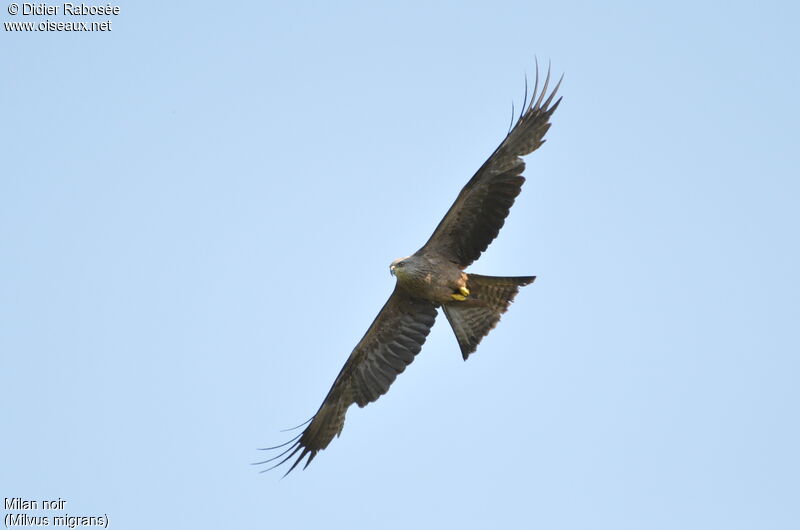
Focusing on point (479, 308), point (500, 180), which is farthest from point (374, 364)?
point (500, 180)

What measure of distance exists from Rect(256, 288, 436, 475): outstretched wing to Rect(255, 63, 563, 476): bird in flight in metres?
0.01

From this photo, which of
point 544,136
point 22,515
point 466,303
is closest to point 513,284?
point 466,303

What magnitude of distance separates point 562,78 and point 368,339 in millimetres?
4049

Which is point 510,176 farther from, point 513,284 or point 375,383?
point 375,383

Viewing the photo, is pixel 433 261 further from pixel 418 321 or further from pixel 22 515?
pixel 22 515

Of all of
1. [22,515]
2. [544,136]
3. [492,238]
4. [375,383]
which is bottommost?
[22,515]

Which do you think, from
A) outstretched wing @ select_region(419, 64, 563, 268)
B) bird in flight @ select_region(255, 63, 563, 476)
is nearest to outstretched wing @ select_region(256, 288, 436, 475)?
bird in flight @ select_region(255, 63, 563, 476)

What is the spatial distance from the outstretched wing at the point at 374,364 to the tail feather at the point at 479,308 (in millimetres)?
401

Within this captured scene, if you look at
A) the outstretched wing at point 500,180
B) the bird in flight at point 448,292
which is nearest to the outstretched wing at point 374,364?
the bird in flight at point 448,292

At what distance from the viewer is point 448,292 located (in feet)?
45.4

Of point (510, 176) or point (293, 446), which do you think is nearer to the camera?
point (510, 176)

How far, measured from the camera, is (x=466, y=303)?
14156mm

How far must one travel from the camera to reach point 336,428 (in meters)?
14.8

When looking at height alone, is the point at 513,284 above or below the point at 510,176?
below
